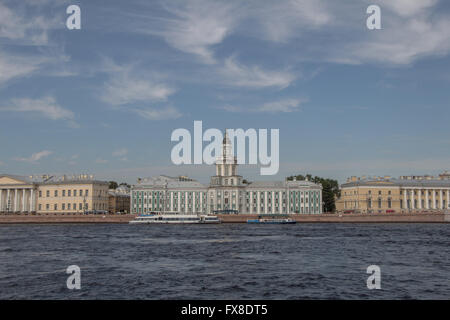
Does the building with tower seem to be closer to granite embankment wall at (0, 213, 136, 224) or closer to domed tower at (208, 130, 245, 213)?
domed tower at (208, 130, 245, 213)

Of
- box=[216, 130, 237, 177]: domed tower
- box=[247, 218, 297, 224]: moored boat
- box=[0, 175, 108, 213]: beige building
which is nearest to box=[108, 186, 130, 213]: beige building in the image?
box=[0, 175, 108, 213]: beige building

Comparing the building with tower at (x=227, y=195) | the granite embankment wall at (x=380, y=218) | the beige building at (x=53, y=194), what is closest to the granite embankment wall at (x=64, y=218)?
the beige building at (x=53, y=194)

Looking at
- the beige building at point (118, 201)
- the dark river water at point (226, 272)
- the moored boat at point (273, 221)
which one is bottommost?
the moored boat at point (273, 221)

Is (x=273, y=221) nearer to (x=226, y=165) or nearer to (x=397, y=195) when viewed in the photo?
(x=226, y=165)

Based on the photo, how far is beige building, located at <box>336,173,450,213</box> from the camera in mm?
84750

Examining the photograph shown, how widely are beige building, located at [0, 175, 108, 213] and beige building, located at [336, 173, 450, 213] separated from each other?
1724 inches

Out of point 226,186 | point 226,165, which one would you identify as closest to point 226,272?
point 226,186

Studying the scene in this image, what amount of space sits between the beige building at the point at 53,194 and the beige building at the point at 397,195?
43.8 m

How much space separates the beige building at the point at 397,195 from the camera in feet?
278

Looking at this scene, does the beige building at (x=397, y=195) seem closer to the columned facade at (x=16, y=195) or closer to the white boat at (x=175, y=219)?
the white boat at (x=175, y=219)

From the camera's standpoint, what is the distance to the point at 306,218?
7675cm
